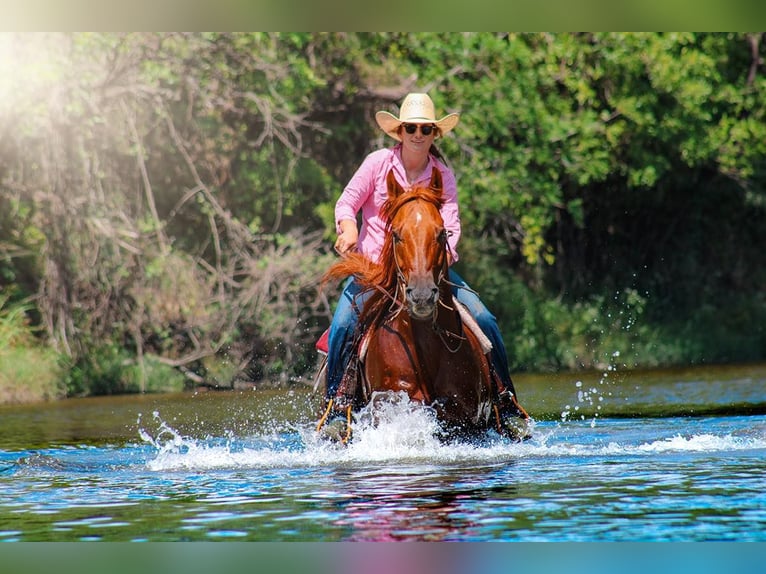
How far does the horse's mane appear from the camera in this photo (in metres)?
7.92

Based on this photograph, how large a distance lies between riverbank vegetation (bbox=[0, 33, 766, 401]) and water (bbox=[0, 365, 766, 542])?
484cm

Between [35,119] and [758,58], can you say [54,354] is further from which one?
[758,58]

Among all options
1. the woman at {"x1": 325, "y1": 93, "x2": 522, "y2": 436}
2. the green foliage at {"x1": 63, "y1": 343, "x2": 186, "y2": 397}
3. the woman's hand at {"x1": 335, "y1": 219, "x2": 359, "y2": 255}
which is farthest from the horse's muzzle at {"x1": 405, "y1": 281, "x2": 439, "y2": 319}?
the green foliage at {"x1": 63, "y1": 343, "x2": 186, "y2": 397}

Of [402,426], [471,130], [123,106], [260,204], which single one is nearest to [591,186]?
[471,130]

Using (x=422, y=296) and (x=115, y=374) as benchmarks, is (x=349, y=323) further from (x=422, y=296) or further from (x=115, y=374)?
(x=115, y=374)

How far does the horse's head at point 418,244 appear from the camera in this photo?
7.56 metres

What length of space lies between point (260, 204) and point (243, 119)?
114 centimetres

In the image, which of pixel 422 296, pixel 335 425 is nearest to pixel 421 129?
pixel 422 296

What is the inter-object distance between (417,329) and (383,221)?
75cm

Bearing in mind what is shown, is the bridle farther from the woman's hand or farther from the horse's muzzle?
the woman's hand

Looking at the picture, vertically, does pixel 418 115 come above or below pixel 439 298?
above

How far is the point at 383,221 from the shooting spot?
838 centimetres

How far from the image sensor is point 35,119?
17.0m

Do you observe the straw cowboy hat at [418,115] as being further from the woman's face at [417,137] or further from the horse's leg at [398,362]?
the horse's leg at [398,362]
